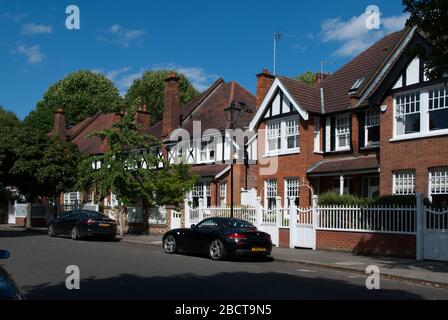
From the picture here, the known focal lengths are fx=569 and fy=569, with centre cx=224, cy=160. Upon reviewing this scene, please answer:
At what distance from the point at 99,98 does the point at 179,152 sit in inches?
1066

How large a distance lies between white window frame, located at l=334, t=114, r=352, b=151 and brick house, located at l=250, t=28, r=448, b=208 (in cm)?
5

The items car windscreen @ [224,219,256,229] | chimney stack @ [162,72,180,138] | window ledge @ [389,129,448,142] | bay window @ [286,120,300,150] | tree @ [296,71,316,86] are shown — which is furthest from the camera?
tree @ [296,71,316,86]

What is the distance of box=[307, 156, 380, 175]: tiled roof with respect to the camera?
2386 cm

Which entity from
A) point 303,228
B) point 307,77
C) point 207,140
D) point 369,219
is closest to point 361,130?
point 303,228

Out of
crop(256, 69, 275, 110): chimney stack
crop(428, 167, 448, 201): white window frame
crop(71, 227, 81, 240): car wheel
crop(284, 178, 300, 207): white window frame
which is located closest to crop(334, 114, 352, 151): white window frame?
crop(284, 178, 300, 207): white window frame

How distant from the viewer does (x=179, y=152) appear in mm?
36875

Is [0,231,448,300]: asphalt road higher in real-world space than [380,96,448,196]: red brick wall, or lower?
lower

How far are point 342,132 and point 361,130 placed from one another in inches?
52.8

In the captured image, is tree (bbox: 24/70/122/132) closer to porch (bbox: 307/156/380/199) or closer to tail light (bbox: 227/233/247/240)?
porch (bbox: 307/156/380/199)

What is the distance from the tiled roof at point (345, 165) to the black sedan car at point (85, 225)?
382 inches

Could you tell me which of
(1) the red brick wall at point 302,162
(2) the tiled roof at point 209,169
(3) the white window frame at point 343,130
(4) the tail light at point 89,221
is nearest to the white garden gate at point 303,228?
(1) the red brick wall at point 302,162

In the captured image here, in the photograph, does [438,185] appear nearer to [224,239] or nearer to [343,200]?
[343,200]

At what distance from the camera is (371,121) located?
2492 cm
